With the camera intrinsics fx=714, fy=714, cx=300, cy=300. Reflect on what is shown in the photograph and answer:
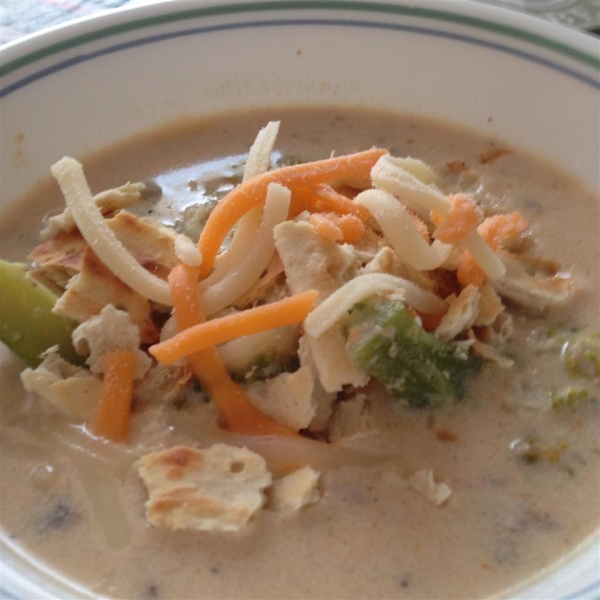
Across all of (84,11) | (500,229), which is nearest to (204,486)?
(500,229)

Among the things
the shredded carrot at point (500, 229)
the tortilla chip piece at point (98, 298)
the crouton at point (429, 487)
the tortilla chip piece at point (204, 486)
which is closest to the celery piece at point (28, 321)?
the tortilla chip piece at point (98, 298)

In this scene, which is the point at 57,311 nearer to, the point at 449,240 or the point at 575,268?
the point at 449,240

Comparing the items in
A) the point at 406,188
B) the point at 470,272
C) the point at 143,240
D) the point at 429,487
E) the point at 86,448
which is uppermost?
the point at 406,188

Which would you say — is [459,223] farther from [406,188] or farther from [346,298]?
[346,298]

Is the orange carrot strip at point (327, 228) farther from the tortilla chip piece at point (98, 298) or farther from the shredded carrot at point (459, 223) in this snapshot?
the tortilla chip piece at point (98, 298)

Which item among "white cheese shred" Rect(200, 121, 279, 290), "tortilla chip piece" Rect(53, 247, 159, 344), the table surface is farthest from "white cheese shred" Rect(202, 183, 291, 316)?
the table surface

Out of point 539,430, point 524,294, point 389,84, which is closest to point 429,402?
point 539,430
